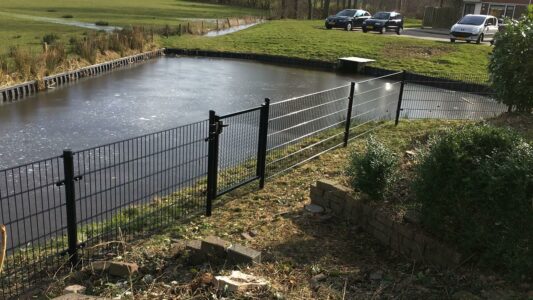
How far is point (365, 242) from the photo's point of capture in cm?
498

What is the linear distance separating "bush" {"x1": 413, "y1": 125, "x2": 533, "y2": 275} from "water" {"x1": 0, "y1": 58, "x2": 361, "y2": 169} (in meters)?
7.19

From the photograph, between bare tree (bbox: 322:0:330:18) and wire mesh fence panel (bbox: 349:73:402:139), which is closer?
wire mesh fence panel (bbox: 349:73:402:139)

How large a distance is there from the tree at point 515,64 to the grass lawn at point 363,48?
10158 millimetres

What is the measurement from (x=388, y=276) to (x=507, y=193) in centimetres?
119

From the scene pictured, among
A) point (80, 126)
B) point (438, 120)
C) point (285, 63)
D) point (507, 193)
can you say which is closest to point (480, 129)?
point (507, 193)

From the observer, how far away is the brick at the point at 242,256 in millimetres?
4207

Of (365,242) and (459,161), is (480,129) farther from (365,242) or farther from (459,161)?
(365,242)

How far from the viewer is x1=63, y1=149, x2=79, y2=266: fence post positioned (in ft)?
14.0

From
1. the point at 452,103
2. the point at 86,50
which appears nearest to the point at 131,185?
the point at 452,103

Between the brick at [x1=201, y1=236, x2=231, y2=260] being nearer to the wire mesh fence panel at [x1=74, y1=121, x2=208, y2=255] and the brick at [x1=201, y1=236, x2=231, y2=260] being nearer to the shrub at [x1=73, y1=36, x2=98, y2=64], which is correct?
the wire mesh fence panel at [x1=74, y1=121, x2=208, y2=255]

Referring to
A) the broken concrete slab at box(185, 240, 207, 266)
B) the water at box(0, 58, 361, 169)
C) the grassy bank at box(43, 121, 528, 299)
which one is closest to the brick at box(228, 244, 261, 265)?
the grassy bank at box(43, 121, 528, 299)

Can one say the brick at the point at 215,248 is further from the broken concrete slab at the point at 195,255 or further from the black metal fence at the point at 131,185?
the black metal fence at the point at 131,185

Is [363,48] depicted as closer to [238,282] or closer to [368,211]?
[368,211]

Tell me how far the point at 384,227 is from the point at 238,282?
1828mm
